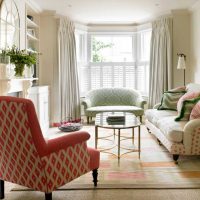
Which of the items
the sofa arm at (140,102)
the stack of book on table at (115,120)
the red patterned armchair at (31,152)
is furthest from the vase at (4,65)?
the sofa arm at (140,102)

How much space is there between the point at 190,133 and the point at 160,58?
139 inches

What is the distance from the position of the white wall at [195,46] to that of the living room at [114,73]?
2 centimetres

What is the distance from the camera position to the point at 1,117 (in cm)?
233

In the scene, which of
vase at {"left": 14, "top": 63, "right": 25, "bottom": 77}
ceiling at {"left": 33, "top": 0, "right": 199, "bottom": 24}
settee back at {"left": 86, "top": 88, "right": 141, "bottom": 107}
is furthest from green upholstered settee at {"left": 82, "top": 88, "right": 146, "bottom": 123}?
vase at {"left": 14, "top": 63, "right": 25, "bottom": 77}

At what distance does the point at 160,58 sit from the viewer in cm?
675

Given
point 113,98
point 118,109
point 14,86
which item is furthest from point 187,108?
point 113,98

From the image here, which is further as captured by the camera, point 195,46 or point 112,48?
point 112,48

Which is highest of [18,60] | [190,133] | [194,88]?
[18,60]

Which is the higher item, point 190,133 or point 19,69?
point 19,69

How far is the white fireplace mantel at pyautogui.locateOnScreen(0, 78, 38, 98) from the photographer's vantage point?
336 cm

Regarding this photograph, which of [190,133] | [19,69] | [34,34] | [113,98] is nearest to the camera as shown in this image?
[190,133]

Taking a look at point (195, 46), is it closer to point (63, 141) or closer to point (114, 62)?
point (114, 62)

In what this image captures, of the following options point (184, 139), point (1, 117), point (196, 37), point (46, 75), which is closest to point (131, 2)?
point (196, 37)

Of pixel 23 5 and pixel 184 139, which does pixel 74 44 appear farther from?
pixel 184 139
